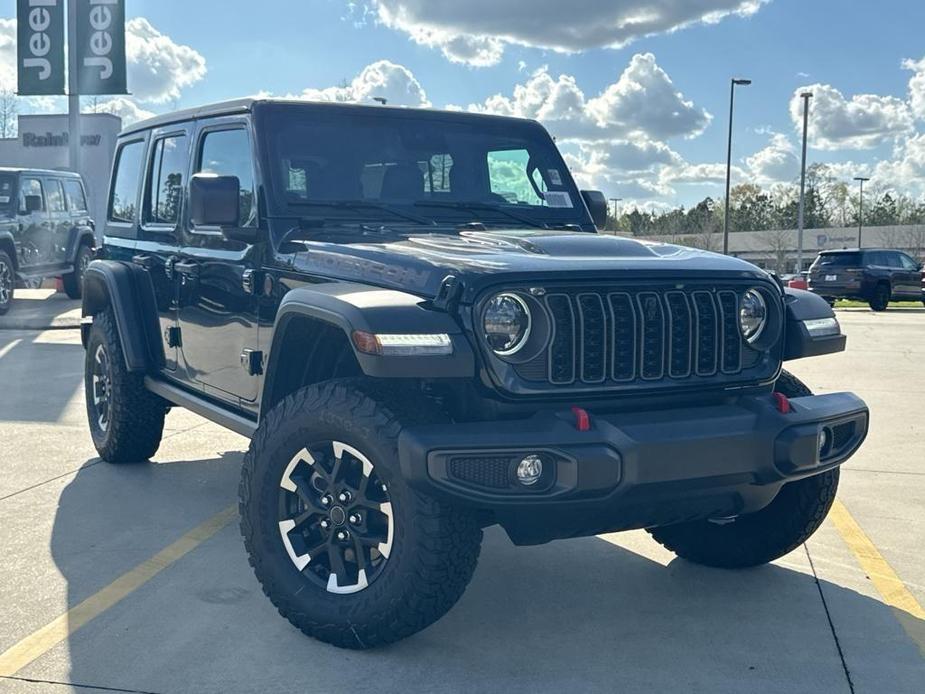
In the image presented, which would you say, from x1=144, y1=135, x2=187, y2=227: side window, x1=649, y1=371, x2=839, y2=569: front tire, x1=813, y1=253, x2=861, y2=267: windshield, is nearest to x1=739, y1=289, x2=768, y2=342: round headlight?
x1=649, y1=371, x2=839, y2=569: front tire

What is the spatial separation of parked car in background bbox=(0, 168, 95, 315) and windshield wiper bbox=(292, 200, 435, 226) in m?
11.7

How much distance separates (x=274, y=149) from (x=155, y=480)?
2.38m

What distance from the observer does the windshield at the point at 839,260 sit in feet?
80.2

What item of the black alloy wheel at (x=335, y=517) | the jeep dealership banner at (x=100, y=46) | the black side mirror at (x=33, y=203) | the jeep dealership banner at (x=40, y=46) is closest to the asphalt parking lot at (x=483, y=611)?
the black alloy wheel at (x=335, y=517)

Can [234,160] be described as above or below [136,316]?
above

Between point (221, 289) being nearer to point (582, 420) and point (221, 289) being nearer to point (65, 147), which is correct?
point (582, 420)

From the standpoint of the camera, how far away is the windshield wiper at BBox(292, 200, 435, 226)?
4590 mm

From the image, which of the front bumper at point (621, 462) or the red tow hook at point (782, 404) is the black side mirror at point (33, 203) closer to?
the front bumper at point (621, 462)

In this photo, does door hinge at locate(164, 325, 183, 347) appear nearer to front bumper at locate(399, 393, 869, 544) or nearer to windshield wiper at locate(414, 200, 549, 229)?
windshield wiper at locate(414, 200, 549, 229)

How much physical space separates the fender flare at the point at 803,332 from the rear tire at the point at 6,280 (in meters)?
14.2

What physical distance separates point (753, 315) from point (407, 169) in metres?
1.76

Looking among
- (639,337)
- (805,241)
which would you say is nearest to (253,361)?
(639,337)

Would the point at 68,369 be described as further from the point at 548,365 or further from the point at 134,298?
the point at 548,365

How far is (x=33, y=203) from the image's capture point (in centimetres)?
1627
